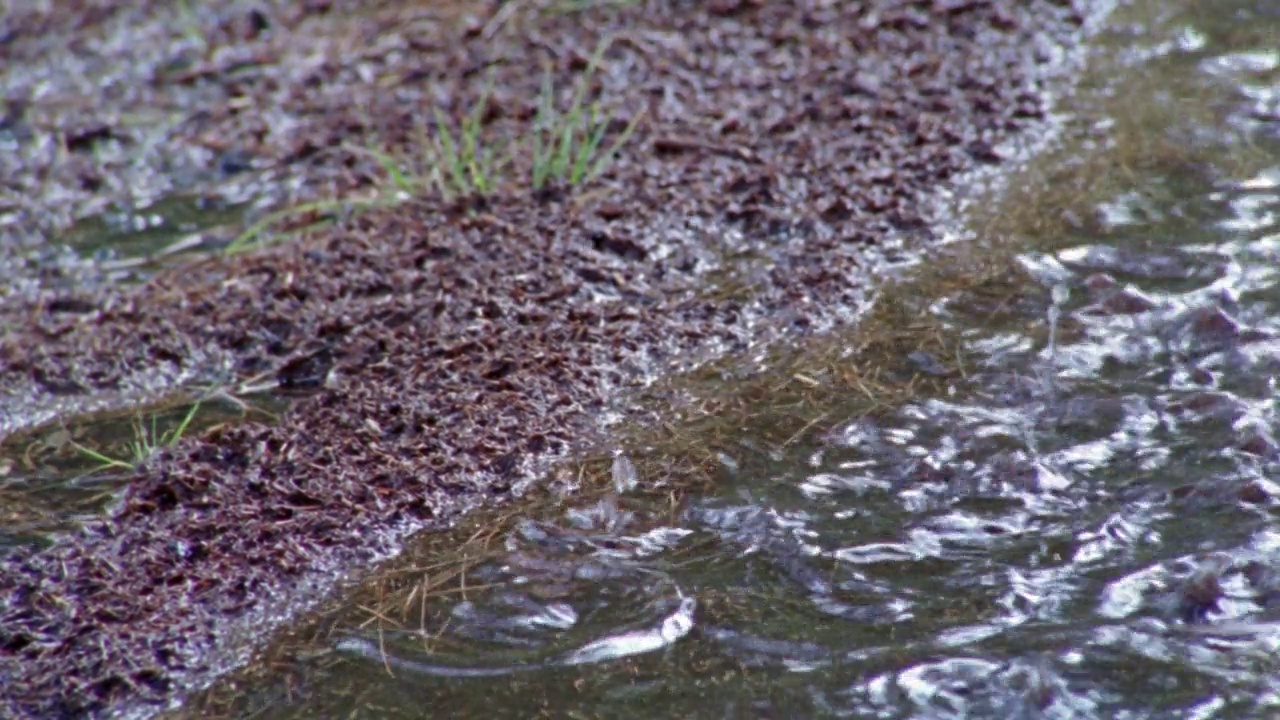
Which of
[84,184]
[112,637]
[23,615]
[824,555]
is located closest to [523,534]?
[824,555]

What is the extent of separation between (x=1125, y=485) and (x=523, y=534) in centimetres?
119

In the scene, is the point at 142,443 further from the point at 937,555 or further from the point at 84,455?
the point at 937,555

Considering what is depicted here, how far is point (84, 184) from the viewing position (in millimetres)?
4613

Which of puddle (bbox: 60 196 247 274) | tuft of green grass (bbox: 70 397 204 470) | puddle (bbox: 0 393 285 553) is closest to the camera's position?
puddle (bbox: 0 393 285 553)

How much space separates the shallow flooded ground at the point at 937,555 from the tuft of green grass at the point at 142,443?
0.80 m

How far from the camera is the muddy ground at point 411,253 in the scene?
2.69 meters

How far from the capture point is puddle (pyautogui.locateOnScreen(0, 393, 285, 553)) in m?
2.93

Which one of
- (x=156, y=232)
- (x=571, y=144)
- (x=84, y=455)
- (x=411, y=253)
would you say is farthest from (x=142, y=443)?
(x=571, y=144)

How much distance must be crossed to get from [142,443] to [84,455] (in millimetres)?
134

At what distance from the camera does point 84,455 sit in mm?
3178

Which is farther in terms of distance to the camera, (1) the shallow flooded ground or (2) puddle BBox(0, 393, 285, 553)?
(2) puddle BBox(0, 393, 285, 553)

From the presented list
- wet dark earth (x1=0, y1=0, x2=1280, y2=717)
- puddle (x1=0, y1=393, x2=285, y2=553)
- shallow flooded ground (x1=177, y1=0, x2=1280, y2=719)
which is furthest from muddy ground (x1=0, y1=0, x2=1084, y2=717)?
shallow flooded ground (x1=177, y1=0, x2=1280, y2=719)

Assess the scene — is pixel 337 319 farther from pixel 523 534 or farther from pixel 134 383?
pixel 523 534

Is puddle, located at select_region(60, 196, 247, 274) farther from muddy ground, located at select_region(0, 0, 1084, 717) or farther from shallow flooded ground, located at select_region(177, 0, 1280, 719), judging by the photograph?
shallow flooded ground, located at select_region(177, 0, 1280, 719)
